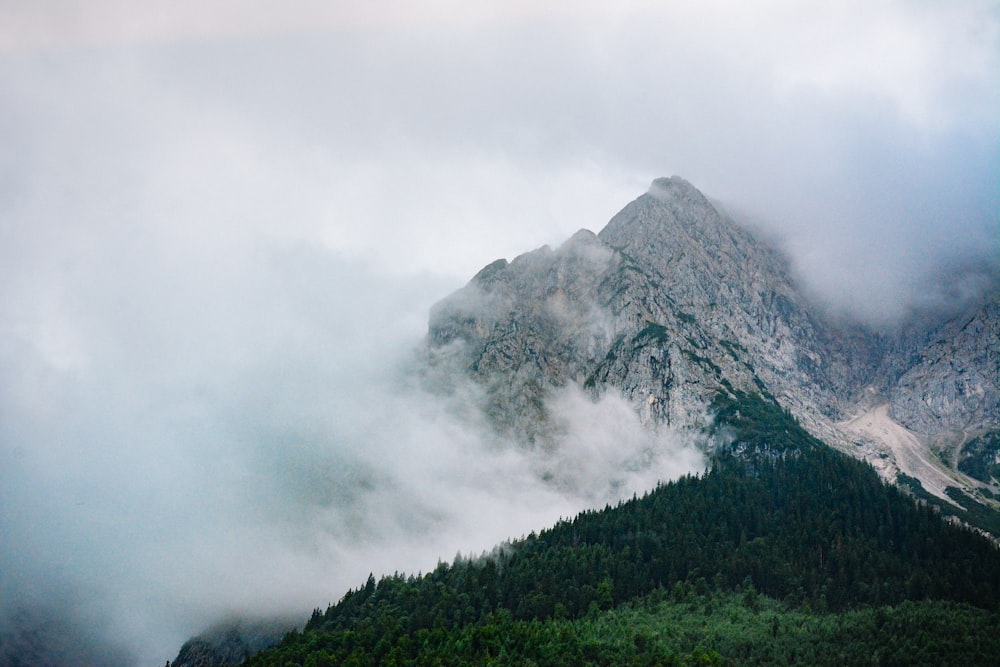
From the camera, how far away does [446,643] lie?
167000 mm

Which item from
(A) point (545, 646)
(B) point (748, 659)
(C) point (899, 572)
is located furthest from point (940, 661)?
(A) point (545, 646)

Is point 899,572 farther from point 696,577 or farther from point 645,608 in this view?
point 645,608

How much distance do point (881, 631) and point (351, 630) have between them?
13756 cm

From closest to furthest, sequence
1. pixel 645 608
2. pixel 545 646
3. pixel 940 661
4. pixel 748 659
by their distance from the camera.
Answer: pixel 940 661
pixel 748 659
pixel 545 646
pixel 645 608

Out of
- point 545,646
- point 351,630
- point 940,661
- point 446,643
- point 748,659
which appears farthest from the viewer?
point 351,630

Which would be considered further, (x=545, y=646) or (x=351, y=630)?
(x=351, y=630)

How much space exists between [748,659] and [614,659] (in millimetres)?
28456

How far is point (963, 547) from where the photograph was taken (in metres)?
190

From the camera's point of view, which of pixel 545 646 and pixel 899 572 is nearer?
pixel 545 646

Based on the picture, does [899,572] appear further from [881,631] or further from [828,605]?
[881,631]

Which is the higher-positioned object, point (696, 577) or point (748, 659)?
point (696, 577)

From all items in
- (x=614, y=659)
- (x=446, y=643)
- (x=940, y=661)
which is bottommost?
(x=940, y=661)

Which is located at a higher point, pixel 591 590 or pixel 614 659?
pixel 591 590

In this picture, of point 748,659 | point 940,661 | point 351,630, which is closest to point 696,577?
point 748,659
